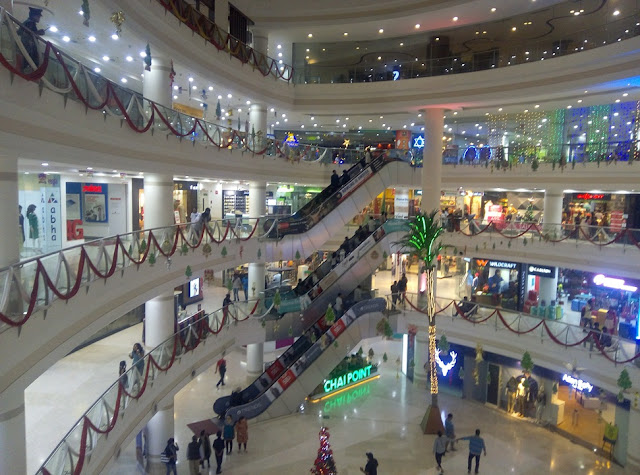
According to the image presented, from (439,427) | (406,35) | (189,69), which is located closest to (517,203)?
(406,35)

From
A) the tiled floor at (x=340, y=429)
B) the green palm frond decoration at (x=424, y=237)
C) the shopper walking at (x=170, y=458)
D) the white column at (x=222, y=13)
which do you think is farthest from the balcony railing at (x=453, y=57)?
the shopper walking at (x=170, y=458)

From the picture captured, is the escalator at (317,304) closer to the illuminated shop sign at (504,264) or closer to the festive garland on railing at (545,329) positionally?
the festive garland on railing at (545,329)

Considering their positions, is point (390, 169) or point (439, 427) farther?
point (390, 169)

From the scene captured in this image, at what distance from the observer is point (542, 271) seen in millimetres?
18000

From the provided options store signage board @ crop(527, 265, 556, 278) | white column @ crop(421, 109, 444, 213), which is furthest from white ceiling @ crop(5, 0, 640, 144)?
store signage board @ crop(527, 265, 556, 278)

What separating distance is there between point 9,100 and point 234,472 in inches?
382

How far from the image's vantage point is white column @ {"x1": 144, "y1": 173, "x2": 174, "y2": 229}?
11.8 meters

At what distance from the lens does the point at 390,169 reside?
19344 millimetres

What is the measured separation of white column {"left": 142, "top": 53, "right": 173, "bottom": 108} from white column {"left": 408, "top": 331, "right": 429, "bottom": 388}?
37.5ft

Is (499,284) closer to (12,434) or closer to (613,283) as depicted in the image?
(613,283)

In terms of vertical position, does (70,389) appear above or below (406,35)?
below

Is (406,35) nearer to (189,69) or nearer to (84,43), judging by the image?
(189,69)

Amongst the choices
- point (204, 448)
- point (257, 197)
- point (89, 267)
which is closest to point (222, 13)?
point (257, 197)

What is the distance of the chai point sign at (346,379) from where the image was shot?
54.6 ft
